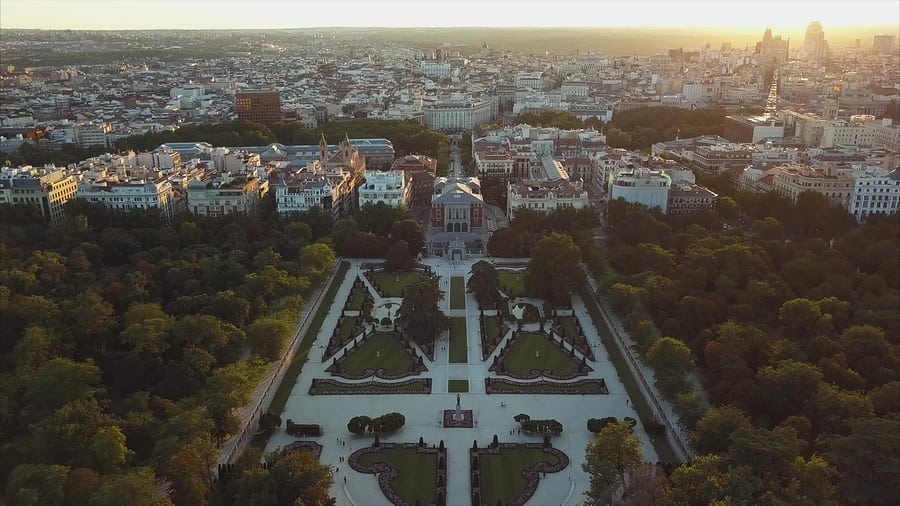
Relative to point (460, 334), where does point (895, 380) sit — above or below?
above

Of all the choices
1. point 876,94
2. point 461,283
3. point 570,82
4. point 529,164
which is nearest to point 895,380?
point 461,283

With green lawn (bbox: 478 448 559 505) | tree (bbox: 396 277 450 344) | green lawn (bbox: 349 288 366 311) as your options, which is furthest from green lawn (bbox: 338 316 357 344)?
green lawn (bbox: 478 448 559 505)

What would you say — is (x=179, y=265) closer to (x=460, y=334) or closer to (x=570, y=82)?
(x=460, y=334)

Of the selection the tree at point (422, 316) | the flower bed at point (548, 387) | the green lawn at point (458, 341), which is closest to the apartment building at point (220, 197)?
the tree at point (422, 316)

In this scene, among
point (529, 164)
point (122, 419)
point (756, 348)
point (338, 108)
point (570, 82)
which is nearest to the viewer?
point (122, 419)

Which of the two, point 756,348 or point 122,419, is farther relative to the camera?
point 756,348

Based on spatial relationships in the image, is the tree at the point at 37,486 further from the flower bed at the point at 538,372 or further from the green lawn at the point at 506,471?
the flower bed at the point at 538,372

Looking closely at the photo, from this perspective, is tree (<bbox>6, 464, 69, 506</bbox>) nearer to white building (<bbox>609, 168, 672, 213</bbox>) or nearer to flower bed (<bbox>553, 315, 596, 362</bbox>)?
flower bed (<bbox>553, 315, 596, 362</bbox>)

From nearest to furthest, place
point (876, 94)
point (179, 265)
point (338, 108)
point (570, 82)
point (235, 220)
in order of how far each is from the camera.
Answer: point (179, 265) < point (235, 220) < point (876, 94) < point (338, 108) < point (570, 82)
